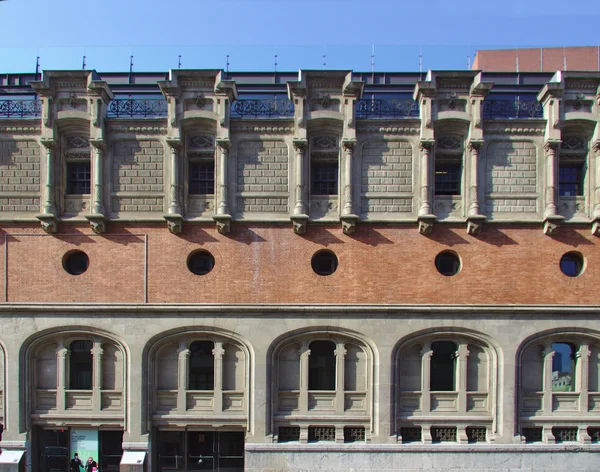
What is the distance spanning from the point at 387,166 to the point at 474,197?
135 inches

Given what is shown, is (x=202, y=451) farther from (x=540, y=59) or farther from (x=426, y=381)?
(x=540, y=59)

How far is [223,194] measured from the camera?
1714 cm

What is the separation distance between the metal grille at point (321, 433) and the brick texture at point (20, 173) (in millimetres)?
13471

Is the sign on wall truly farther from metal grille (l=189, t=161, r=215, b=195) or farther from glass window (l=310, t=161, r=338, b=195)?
glass window (l=310, t=161, r=338, b=195)

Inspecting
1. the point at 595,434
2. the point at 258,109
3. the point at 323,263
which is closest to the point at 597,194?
the point at 595,434

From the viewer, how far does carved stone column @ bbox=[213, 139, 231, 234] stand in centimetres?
1703

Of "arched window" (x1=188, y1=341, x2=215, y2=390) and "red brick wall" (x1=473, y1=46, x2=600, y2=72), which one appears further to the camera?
"red brick wall" (x1=473, y1=46, x2=600, y2=72)

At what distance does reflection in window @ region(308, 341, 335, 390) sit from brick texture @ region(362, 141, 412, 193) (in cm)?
621

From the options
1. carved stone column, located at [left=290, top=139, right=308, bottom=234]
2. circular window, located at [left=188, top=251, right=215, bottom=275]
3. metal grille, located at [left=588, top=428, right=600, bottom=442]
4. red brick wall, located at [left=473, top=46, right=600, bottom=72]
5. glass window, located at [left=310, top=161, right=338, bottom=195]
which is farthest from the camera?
red brick wall, located at [left=473, top=46, right=600, bottom=72]

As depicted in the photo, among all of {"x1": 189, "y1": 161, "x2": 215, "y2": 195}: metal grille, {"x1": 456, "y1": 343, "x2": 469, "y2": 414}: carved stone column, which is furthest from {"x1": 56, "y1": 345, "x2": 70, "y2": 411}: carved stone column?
{"x1": 456, "y1": 343, "x2": 469, "y2": 414}: carved stone column

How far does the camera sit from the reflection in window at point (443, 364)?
1750 cm

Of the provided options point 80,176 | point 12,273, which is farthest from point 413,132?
point 12,273

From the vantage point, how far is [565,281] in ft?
56.4

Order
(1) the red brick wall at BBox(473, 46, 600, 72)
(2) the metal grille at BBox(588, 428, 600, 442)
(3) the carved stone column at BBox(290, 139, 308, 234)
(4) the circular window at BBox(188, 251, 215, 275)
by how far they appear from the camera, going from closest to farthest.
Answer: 1. (3) the carved stone column at BBox(290, 139, 308, 234)
2. (2) the metal grille at BBox(588, 428, 600, 442)
3. (4) the circular window at BBox(188, 251, 215, 275)
4. (1) the red brick wall at BBox(473, 46, 600, 72)
